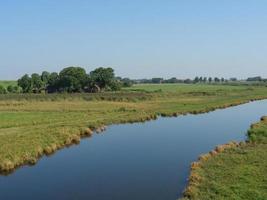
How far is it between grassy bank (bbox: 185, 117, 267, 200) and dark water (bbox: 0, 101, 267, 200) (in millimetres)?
1031

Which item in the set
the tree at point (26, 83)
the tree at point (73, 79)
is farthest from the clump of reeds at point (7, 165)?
the tree at point (26, 83)

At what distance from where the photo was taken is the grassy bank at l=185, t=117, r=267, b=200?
1733 cm

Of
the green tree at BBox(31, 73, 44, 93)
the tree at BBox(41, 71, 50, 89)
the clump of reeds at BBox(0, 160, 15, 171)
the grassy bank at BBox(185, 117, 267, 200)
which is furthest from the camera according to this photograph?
the tree at BBox(41, 71, 50, 89)

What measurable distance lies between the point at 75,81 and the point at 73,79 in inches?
38.3

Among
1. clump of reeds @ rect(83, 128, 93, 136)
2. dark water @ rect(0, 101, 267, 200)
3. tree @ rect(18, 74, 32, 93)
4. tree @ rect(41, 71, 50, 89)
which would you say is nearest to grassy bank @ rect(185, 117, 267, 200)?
dark water @ rect(0, 101, 267, 200)

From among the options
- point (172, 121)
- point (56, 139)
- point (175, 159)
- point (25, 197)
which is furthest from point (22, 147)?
point (172, 121)

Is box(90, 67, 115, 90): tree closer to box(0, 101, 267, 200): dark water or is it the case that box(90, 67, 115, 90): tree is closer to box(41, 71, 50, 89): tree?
box(41, 71, 50, 89): tree

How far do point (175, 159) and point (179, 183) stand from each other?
6103mm

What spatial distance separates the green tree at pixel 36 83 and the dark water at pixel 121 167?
298ft

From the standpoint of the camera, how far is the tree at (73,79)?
381 ft

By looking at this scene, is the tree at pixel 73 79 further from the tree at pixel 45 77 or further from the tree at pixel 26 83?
the tree at pixel 26 83

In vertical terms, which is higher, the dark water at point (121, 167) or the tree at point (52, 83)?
the tree at point (52, 83)

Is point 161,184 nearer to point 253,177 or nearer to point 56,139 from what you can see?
point 253,177

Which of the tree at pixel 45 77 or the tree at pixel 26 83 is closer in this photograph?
the tree at pixel 26 83
